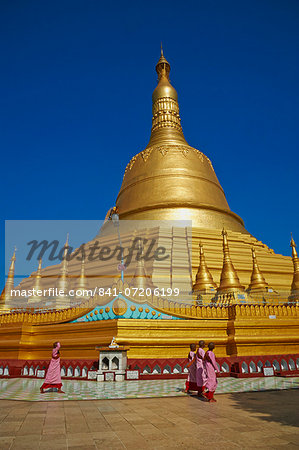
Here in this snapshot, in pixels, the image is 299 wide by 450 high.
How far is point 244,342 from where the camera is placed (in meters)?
11.1

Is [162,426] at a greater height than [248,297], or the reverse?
[248,297]

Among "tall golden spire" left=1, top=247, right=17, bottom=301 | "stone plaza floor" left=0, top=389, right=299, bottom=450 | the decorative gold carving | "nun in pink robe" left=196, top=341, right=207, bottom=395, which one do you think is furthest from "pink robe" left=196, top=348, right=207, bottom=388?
"tall golden spire" left=1, top=247, right=17, bottom=301

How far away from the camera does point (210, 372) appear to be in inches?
→ 255

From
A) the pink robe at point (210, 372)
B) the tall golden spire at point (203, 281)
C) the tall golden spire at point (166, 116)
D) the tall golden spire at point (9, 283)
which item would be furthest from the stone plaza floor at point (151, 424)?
the tall golden spire at point (166, 116)

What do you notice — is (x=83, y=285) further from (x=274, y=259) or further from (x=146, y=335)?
(x=274, y=259)

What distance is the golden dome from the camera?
2242 centimetres

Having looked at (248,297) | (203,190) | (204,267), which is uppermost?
(203,190)

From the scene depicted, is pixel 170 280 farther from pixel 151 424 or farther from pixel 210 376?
pixel 151 424

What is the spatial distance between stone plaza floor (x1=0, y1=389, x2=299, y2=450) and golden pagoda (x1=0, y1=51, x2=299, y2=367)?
182 inches

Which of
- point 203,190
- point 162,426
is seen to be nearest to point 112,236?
point 203,190

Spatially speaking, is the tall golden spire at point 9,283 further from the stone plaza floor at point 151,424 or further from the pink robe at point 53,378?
the stone plaza floor at point 151,424

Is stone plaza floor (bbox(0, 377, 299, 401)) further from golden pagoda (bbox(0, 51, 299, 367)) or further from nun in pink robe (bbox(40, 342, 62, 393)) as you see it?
golden pagoda (bbox(0, 51, 299, 367))

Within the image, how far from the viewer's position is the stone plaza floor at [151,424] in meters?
3.40

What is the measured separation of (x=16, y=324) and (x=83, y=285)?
4398mm
